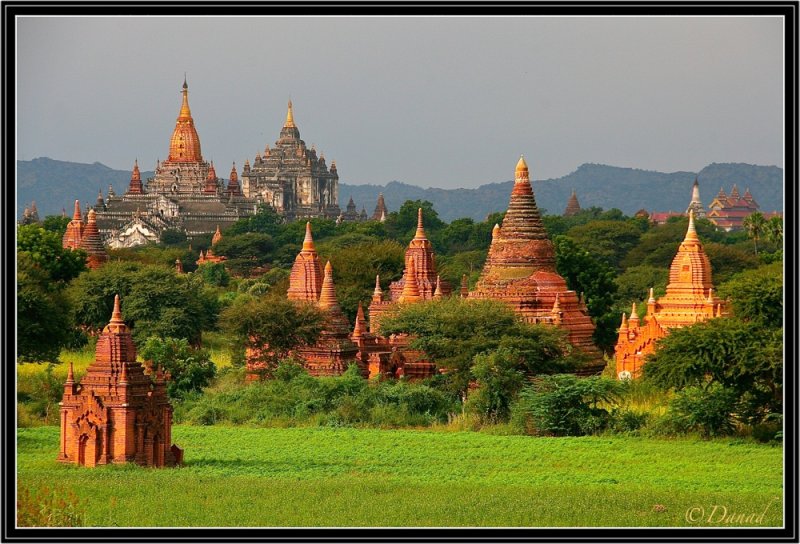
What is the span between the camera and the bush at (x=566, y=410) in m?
38.2

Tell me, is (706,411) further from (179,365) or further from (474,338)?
(179,365)

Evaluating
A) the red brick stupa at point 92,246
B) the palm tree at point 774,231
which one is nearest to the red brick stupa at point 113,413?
the red brick stupa at point 92,246

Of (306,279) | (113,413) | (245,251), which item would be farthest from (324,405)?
(245,251)

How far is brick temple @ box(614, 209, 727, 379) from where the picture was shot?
50.7 metres

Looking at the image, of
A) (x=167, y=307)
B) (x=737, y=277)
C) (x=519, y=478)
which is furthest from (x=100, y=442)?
(x=167, y=307)

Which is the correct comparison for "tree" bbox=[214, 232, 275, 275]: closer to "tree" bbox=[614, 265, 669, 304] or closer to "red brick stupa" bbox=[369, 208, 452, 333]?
"tree" bbox=[614, 265, 669, 304]

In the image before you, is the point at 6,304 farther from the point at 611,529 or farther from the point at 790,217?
the point at 790,217

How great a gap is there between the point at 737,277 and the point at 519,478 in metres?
15.8

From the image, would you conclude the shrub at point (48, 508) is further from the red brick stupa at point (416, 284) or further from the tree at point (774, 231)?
the tree at point (774, 231)

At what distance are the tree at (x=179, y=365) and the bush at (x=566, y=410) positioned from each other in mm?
8341

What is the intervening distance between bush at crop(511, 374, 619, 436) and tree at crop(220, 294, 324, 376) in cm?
887

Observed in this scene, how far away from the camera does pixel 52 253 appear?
61.0 m

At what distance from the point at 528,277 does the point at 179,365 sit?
9449 millimetres

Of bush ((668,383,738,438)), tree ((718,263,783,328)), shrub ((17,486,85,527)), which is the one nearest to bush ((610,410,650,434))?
bush ((668,383,738,438))
